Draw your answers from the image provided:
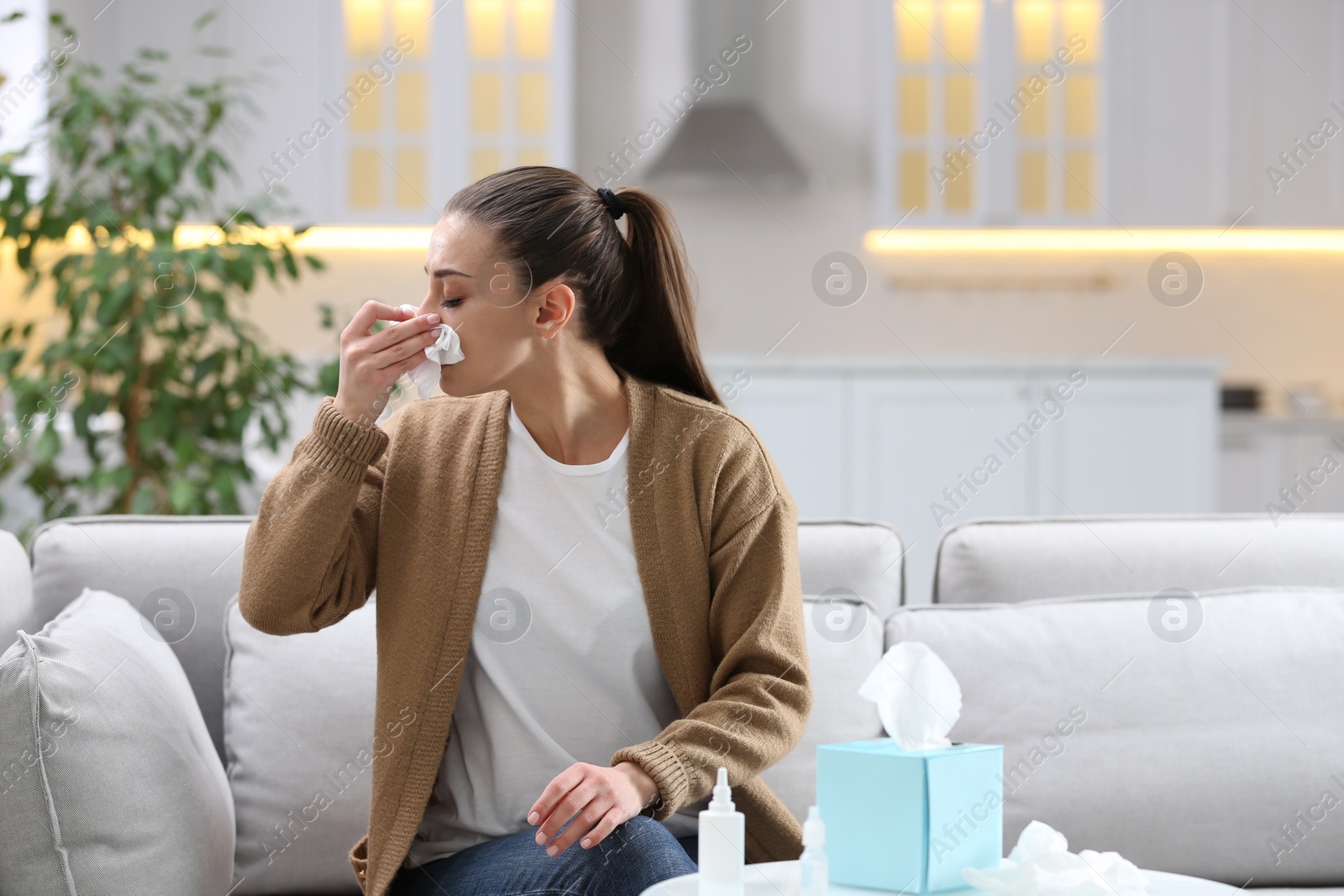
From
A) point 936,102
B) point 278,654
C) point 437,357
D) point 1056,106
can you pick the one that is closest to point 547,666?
point 437,357

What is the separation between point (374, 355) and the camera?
4.13 feet

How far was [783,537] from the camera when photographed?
132 cm

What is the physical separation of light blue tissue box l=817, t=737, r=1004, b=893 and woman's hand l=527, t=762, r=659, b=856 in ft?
0.57

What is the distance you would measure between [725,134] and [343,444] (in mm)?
3752

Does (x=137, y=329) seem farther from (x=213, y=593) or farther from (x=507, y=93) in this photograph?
(x=507, y=93)

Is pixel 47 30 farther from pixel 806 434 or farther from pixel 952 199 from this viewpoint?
pixel 952 199

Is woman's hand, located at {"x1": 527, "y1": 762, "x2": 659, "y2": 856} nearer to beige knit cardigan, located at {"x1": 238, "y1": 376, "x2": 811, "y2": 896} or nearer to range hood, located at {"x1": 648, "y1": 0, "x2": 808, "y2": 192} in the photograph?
beige knit cardigan, located at {"x1": 238, "y1": 376, "x2": 811, "y2": 896}

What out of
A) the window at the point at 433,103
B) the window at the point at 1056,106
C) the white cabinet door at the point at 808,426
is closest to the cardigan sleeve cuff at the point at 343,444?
the white cabinet door at the point at 808,426

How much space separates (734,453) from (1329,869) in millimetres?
901

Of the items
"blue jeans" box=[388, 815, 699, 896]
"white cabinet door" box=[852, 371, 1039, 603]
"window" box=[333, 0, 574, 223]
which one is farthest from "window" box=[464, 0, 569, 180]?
"blue jeans" box=[388, 815, 699, 896]

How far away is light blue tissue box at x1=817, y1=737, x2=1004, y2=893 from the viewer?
1029mm

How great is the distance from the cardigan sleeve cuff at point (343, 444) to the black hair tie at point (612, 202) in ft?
1.23

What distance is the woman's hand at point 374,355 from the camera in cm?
125

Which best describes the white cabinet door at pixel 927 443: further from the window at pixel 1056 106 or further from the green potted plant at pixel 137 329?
the green potted plant at pixel 137 329
